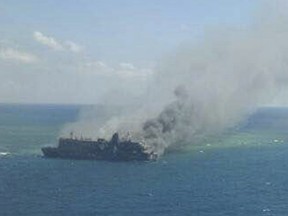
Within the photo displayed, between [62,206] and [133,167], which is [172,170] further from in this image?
[62,206]

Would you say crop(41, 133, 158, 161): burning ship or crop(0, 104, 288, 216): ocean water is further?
crop(41, 133, 158, 161): burning ship

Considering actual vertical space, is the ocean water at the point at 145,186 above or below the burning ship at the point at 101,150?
below

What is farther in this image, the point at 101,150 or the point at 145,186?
the point at 101,150

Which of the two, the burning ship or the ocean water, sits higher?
the burning ship

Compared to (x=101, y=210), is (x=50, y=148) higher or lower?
higher

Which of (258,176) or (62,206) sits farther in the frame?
(258,176)

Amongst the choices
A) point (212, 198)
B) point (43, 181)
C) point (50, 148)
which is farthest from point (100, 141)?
point (212, 198)

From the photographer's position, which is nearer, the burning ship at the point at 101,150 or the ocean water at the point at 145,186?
the ocean water at the point at 145,186

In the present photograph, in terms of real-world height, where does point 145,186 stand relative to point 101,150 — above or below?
below
